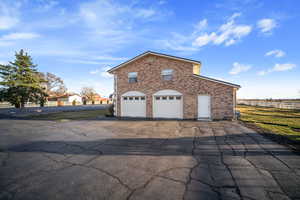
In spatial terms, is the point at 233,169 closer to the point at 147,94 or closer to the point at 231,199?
the point at 231,199

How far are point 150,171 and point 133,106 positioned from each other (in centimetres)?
1103

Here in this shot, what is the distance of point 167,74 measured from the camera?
13.1m

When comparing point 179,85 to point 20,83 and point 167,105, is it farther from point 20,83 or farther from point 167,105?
point 20,83

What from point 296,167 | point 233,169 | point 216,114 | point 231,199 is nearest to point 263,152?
point 296,167

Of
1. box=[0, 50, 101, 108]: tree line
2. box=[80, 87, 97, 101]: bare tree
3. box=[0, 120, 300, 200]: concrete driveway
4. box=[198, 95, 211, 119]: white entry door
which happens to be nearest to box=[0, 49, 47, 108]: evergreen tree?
box=[0, 50, 101, 108]: tree line

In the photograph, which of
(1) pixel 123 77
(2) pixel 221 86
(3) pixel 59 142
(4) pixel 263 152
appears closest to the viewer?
(4) pixel 263 152

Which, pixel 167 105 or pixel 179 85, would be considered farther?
pixel 167 105

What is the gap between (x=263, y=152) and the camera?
4613 mm

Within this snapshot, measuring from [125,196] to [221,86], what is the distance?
454 inches

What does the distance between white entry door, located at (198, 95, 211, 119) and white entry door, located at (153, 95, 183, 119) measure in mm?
1732

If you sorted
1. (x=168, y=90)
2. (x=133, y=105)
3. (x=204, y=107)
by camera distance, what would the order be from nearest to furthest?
(x=204, y=107), (x=168, y=90), (x=133, y=105)

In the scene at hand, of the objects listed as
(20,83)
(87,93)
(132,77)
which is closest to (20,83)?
(20,83)

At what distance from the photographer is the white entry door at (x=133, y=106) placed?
1384cm

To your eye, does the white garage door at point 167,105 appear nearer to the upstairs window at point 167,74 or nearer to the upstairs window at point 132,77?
the upstairs window at point 167,74
